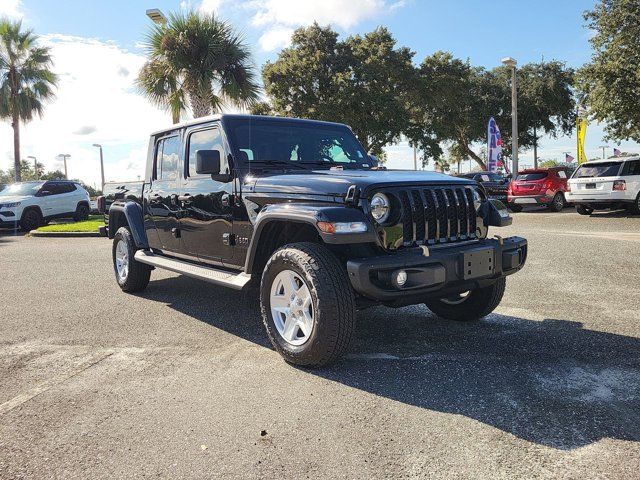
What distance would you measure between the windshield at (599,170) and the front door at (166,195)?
1296cm

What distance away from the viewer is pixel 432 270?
348 cm

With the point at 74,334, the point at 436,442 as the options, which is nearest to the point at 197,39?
the point at 74,334

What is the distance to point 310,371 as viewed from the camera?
12.1 feet

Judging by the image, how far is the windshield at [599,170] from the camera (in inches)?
576

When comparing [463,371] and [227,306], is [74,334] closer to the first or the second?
[227,306]

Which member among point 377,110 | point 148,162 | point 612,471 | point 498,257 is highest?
point 377,110

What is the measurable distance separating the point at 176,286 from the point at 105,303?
42.9 inches

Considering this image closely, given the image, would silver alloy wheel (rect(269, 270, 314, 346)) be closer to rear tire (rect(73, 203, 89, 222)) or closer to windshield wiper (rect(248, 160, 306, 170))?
windshield wiper (rect(248, 160, 306, 170))

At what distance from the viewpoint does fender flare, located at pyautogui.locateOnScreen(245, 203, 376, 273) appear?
3.41m

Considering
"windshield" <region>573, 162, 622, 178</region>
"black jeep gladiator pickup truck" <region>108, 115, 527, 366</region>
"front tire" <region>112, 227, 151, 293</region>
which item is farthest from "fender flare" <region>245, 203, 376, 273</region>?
"windshield" <region>573, 162, 622, 178</region>

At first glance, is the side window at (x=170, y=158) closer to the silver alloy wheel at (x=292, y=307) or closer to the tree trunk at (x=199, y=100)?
the silver alloy wheel at (x=292, y=307)

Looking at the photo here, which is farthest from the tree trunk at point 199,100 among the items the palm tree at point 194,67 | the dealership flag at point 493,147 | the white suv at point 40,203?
the dealership flag at point 493,147

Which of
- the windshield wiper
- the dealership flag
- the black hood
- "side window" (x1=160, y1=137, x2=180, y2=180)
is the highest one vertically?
the dealership flag

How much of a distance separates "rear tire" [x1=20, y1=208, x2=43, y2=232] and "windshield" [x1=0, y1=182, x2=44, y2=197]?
603mm
